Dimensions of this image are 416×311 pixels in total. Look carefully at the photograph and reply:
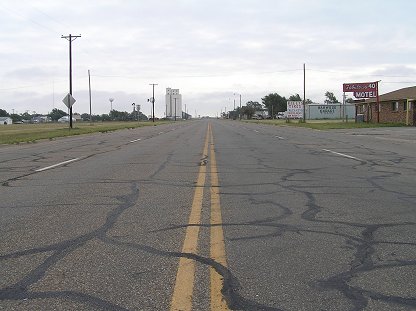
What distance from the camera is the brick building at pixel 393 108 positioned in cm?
4972

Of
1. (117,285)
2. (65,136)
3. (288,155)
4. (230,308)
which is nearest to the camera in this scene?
(230,308)

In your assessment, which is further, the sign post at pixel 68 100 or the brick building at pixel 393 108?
the brick building at pixel 393 108

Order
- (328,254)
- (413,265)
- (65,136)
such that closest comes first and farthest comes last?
(413,265)
(328,254)
(65,136)

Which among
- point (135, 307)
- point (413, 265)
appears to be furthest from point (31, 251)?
point (413, 265)

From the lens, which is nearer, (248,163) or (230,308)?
(230,308)

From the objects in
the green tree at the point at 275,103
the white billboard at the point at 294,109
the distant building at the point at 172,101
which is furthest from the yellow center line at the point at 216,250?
the distant building at the point at 172,101

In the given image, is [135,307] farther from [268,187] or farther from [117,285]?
[268,187]

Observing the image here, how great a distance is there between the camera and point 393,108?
5372cm

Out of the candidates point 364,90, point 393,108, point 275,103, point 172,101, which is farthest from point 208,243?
point 172,101

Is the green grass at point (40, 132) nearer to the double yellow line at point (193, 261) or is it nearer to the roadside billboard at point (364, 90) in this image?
the double yellow line at point (193, 261)

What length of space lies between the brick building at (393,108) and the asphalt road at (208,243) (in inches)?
1637

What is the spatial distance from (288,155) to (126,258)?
13.2 m

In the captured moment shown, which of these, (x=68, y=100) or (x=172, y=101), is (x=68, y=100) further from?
(x=172, y=101)

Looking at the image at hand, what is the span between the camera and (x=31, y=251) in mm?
5594
